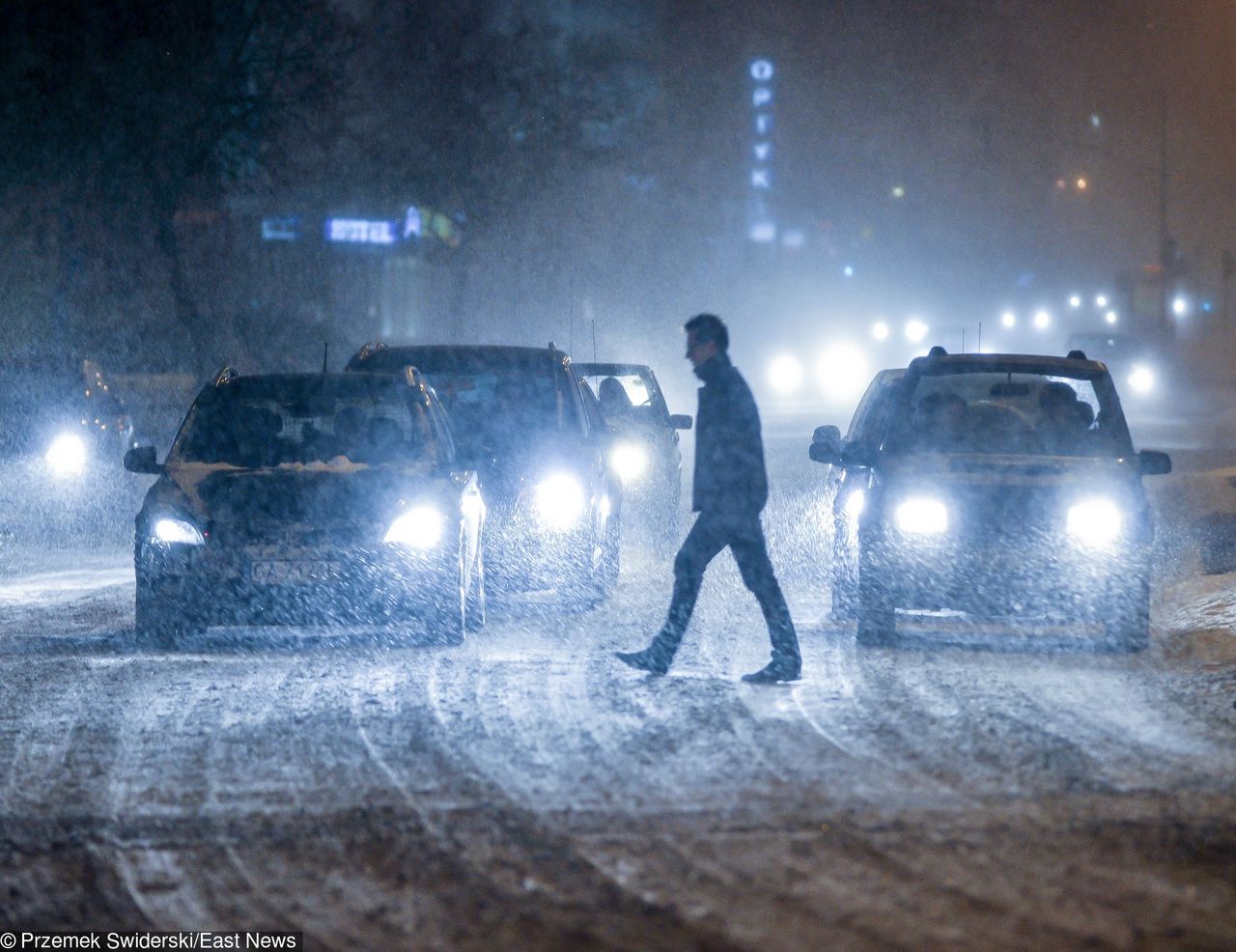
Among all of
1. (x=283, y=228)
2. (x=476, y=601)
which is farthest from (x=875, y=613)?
(x=283, y=228)

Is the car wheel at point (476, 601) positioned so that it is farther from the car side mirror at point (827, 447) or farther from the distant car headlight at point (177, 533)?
the car side mirror at point (827, 447)

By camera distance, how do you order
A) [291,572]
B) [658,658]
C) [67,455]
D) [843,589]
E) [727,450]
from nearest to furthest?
[727,450], [658,658], [291,572], [843,589], [67,455]

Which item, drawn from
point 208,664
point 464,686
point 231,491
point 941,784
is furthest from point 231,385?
point 941,784

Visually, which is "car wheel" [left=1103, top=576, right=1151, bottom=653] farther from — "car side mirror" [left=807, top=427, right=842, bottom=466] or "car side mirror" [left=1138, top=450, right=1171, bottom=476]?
"car side mirror" [left=807, top=427, right=842, bottom=466]

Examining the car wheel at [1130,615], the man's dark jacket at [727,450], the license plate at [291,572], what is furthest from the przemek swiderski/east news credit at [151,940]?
the car wheel at [1130,615]

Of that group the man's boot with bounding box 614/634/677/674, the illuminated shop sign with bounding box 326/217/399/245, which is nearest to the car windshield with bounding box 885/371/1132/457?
the man's boot with bounding box 614/634/677/674

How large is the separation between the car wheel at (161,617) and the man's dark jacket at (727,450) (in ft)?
9.97

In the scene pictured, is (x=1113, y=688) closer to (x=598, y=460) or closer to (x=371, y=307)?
(x=598, y=460)

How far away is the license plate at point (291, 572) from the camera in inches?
388

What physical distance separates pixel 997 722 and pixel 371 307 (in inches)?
2197

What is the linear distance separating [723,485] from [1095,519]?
8.41 ft

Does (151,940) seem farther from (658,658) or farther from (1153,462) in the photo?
(1153,462)

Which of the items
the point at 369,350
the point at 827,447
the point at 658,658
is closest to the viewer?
the point at 658,658

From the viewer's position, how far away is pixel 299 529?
32.7 ft
